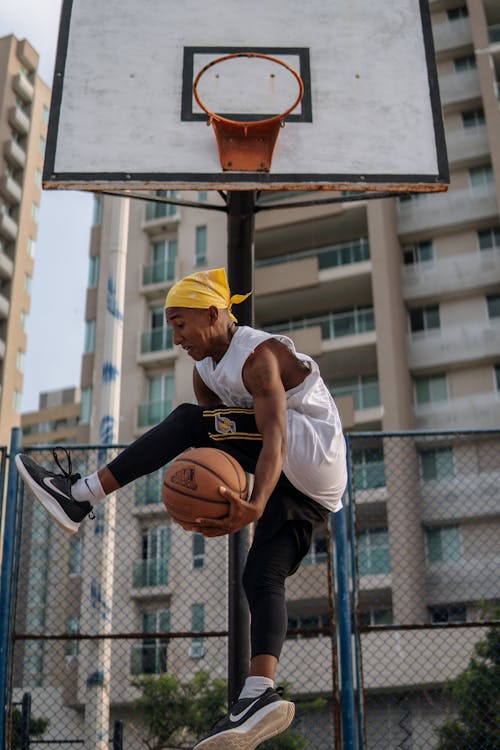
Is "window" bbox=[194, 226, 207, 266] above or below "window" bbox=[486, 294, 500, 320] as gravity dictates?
above

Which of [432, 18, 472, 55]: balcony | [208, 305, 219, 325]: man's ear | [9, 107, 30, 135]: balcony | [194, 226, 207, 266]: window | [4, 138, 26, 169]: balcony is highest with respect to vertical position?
[9, 107, 30, 135]: balcony

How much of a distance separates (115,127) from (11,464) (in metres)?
2.35

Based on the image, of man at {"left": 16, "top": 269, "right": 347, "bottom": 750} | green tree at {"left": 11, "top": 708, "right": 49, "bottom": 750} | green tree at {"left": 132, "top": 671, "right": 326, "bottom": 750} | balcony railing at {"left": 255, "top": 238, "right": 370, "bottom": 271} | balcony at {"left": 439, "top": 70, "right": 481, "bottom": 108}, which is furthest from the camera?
balcony at {"left": 439, "top": 70, "right": 481, "bottom": 108}

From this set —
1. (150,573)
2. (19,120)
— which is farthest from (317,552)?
(19,120)

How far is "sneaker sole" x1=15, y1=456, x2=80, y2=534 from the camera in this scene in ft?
12.8

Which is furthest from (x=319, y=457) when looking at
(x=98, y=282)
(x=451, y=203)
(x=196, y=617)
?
(x=98, y=282)

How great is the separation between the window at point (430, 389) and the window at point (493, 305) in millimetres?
2523

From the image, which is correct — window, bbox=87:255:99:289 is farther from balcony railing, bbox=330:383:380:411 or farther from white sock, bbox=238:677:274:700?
white sock, bbox=238:677:274:700

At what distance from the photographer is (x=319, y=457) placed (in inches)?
151

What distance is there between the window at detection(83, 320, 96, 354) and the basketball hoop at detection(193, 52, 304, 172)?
29237 mm

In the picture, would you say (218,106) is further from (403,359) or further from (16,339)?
(16,339)

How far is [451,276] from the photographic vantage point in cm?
3059

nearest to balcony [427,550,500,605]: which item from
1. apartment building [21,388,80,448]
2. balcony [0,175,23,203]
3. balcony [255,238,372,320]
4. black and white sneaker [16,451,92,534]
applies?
balcony [255,238,372,320]

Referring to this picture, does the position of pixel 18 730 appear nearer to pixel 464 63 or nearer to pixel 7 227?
pixel 464 63
